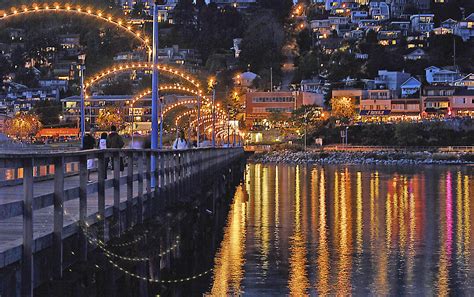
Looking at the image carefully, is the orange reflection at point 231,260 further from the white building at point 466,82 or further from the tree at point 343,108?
the white building at point 466,82

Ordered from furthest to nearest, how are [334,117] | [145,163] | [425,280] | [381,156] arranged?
[334,117], [381,156], [425,280], [145,163]

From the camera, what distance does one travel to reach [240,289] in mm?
22562

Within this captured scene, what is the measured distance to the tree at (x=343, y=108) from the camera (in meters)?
178

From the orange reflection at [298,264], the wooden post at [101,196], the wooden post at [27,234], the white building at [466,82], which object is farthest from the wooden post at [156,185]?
the white building at [466,82]

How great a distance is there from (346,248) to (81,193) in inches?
708

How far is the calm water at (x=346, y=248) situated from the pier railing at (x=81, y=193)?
306 cm

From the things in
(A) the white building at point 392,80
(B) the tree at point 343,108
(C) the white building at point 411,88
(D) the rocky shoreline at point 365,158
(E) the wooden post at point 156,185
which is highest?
(A) the white building at point 392,80

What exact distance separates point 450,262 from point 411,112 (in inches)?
6240

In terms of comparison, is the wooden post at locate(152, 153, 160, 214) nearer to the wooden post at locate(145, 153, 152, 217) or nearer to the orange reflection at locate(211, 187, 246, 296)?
the wooden post at locate(145, 153, 152, 217)

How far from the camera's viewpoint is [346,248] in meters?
30.7

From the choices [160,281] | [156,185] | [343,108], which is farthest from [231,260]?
[343,108]

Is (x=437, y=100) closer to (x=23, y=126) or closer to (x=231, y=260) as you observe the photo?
(x=23, y=126)

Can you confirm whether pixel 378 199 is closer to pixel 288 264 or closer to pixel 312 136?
pixel 288 264

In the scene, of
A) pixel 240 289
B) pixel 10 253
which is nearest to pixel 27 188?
pixel 10 253
